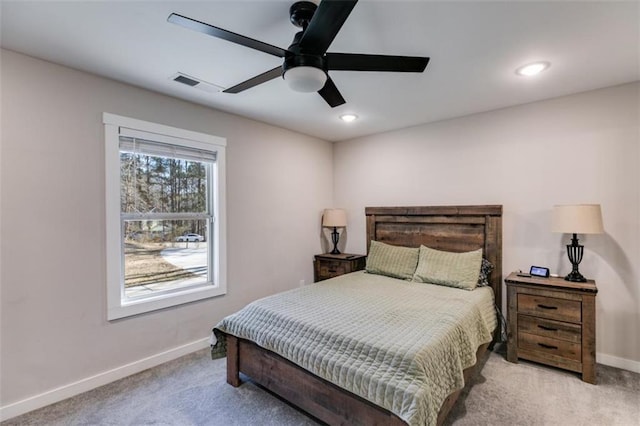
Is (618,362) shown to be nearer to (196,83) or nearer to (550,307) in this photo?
(550,307)

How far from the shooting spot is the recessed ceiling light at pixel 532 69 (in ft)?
7.56

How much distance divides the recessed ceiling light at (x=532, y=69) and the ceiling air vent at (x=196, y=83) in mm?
2458

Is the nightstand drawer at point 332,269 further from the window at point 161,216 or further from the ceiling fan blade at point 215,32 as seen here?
the ceiling fan blade at point 215,32

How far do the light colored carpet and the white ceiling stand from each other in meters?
2.45

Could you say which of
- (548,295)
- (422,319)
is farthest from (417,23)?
(548,295)

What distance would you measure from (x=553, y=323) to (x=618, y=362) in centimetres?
73

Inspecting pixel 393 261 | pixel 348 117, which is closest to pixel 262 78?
pixel 348 117

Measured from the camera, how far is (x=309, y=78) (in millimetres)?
1609

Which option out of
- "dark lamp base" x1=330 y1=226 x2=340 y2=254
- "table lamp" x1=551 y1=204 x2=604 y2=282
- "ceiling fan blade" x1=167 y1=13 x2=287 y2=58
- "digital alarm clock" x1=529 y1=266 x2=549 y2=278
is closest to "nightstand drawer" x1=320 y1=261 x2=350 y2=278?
"dark lamp base" x1=330 y1=226 x2=340 y2=254

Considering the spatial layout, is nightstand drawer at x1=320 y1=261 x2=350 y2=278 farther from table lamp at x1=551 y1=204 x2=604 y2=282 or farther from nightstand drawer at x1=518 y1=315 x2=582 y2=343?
table lamp at x1=551 y1=204 x2=604 y2=282

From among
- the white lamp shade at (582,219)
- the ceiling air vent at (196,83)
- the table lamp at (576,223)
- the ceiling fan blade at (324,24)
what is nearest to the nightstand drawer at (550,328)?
the table lamp at (576,223)

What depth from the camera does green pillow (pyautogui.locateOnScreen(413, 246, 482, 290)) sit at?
3.01 meters

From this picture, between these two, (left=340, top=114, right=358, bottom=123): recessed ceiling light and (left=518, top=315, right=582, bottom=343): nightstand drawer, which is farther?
(left=340, top=114, right=358, bottom=123): recessed ceiling light

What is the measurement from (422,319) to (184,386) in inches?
75.6
